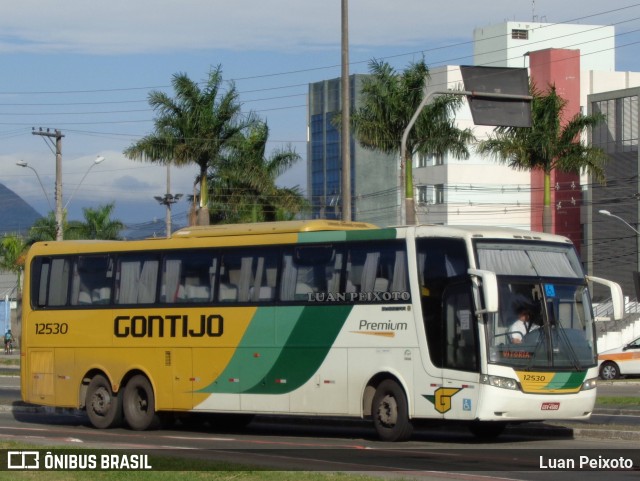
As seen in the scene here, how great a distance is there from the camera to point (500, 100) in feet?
96.2

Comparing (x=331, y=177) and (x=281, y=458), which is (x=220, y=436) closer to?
(x=281, y=458)

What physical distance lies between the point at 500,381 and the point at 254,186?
3577 cm

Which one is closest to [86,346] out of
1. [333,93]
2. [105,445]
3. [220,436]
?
[220,436]

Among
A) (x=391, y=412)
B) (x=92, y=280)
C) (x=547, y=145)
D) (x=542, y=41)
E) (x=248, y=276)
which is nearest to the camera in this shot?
(x=391, y=412)

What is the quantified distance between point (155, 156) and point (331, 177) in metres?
79.8

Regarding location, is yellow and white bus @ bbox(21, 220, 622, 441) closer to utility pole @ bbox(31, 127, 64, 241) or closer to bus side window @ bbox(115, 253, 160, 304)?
bus side window @ bbox(115, 253, 160, 304)

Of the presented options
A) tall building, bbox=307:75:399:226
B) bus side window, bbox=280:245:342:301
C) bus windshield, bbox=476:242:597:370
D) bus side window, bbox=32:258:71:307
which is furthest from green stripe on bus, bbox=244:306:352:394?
tall building, bbox=307:75:399:226

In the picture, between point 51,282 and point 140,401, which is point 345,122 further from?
point 140,401

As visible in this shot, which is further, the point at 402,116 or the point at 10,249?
the point at 10,249

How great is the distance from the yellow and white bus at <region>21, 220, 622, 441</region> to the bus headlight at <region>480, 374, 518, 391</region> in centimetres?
2

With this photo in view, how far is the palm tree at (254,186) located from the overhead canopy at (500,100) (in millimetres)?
21261

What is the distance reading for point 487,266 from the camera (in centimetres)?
1908

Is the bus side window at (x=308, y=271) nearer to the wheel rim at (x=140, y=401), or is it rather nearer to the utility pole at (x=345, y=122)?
the wheel rim at (x=140, y=401)

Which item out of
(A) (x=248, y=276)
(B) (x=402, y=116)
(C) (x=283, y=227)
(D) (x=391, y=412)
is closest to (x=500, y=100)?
(C) (x=283, y=227)
